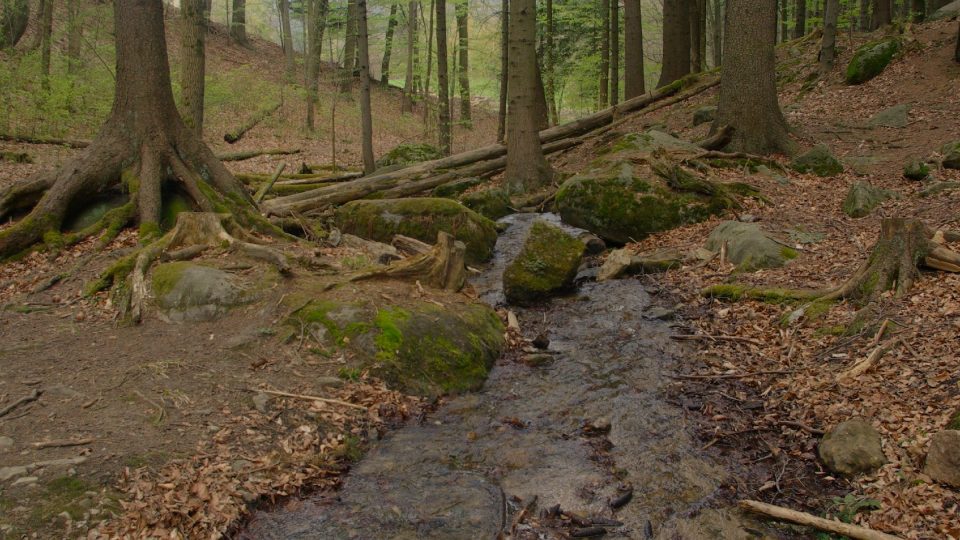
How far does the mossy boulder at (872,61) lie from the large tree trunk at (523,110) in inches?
343

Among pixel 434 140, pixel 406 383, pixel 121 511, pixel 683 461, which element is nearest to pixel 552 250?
pixel 406 383

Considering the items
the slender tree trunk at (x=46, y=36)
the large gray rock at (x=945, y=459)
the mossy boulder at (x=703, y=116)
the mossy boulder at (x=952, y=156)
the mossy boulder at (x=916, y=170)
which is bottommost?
the large gray rock at (x=945, y=459)

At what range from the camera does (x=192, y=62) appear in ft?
46.4

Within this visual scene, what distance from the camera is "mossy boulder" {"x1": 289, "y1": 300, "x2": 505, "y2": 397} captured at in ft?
20.4

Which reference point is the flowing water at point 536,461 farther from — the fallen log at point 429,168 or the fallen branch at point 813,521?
the fallen log at point 429,168

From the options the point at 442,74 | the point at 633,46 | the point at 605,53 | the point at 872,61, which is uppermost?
the point at 605,53

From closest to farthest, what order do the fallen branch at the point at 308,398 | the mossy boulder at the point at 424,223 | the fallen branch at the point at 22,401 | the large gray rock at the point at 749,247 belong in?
the fallen branch at the point at 22,401 < the fallen branch at the point at 308,398 < the large gray rock at the point at 749,247 < the mossy boulder at the point at 424,223

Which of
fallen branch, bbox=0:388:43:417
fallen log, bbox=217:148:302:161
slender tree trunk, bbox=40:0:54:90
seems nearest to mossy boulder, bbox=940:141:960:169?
fallen branch, bbox=0:388:43:417

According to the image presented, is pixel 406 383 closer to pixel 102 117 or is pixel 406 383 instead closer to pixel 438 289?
pixel 438 289

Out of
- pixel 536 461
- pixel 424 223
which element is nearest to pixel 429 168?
pixel 424 223

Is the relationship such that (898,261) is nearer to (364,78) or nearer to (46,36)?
(364,78)

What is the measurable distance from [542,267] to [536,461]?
4.45 m

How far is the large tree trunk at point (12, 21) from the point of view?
20.6 meters

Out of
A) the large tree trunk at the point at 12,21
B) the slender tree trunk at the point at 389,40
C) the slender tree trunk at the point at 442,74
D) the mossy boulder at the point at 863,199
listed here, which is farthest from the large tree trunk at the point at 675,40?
the large tree trunk at the point at 12,21
